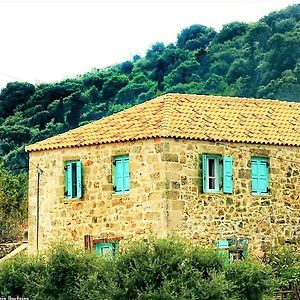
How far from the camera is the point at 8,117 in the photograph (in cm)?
8238

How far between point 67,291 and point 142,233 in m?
4.01

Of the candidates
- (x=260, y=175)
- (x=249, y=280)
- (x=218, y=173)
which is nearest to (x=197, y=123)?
(x=218, y=173)

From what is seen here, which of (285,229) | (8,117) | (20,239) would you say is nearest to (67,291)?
(285,229)

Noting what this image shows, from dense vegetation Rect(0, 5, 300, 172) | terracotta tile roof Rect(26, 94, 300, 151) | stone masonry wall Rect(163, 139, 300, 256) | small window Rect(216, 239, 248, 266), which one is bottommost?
small window Rect(216, 239, 248, 266)

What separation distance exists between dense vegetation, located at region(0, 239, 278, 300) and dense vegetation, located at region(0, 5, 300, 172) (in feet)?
121

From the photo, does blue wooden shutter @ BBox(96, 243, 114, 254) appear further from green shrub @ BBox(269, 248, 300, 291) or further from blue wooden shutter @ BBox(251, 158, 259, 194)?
green shrub @ BBox(269, 248, 300, 291)

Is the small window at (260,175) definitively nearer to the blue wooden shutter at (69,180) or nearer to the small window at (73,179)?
the small window at (73,179)

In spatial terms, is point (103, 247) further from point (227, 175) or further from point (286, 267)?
point (286, 267)

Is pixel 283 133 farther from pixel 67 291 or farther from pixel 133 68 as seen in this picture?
pixel 133 68

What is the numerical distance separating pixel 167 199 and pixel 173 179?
0.70 metres

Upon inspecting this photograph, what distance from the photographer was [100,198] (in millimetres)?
37719

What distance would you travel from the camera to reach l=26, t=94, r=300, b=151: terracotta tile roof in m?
37.0

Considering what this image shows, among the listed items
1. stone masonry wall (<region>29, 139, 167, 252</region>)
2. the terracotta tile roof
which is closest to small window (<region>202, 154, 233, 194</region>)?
the terracotta tile roof

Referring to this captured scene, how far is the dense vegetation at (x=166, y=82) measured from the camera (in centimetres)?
7544
